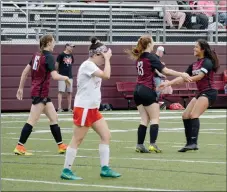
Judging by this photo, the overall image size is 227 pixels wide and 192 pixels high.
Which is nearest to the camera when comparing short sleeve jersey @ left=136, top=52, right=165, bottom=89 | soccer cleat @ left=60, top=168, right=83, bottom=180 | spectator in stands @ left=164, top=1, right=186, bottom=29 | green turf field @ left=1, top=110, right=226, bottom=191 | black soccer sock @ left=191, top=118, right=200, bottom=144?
green turf field @ left=1, top=110, right=226, bottom=191

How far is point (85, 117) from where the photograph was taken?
37.5 feet

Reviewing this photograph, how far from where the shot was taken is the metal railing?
29078mm

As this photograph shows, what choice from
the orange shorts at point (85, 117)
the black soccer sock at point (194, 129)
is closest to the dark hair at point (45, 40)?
the black soccer sock at point (194, 129)

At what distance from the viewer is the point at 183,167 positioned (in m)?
12.7

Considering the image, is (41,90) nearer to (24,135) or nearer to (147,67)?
(24,135)

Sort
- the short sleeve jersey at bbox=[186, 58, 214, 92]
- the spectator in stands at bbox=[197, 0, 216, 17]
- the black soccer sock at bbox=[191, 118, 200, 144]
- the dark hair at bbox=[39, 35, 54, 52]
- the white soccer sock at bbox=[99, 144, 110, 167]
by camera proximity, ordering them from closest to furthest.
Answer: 1. the white soccer sock at bbox=[99, 144, 110, 167]
2. the dark hair at bbox=[39, 35, 54, 52]
3. the short sleeve jersey at bbox=[186, 58, 214, 92]
4. the black soccer sock at bbox=[191, 118, 200, 144]
5. the spectator in stands at bbox=[197, 0, 216, 17]

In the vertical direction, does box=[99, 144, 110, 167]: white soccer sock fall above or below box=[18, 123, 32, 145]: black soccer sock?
above

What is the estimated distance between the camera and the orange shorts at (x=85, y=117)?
1141 centimetres

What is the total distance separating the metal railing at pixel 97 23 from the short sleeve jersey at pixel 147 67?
44.5 ft

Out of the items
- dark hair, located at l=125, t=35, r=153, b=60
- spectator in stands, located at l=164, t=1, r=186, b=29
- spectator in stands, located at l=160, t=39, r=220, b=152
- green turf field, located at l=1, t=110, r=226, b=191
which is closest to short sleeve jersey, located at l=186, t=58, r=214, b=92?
spectator in stands, located at l=160, t=39, r=220, b=152

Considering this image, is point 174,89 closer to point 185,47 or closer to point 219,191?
point 185,47

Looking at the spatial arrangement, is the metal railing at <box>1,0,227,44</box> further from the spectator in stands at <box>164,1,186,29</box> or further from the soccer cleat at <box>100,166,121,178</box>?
the soccer cleat at <box>100,166,121,178</box>

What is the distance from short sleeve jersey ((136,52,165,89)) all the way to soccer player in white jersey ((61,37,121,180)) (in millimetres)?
3378

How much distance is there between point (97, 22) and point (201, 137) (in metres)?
12.5
